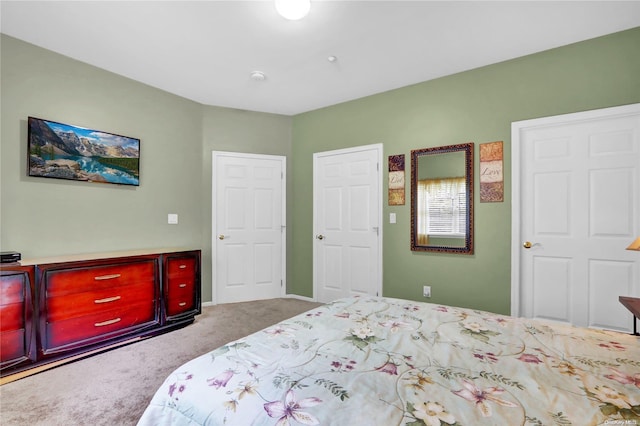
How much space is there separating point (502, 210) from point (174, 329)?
11.9 feet

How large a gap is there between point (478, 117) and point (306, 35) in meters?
1.96

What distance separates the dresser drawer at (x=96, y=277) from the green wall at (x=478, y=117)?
8.71 feet

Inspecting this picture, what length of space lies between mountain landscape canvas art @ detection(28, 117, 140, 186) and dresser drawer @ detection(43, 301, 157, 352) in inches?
52.9

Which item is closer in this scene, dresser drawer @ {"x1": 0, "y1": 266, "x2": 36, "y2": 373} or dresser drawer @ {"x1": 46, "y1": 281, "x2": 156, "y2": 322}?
dresser drawer @ {"x1": 0, "y1": 266, "x2": 36, "y2": 373}

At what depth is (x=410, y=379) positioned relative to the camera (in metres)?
1.00

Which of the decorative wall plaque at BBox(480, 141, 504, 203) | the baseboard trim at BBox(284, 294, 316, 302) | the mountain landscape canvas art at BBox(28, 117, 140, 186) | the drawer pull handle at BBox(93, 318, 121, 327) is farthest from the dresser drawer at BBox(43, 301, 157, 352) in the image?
the decorative wall plaque at BBox(480, 141, 504, 203)

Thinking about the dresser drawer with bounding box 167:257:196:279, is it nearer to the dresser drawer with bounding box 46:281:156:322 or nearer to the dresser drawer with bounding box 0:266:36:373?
the dresser drawer with bounding box 46:281:156:322

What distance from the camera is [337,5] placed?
7.29 ft

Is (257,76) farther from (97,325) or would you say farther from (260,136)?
(97,325)

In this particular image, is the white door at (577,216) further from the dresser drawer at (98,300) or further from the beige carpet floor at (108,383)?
the dresser drawer at (98,300)

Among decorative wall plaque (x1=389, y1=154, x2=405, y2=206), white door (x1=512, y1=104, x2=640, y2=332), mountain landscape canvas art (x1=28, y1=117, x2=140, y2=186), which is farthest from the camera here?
decorative wall plaque (x1=389, y1=154, x2=405, y2=206)

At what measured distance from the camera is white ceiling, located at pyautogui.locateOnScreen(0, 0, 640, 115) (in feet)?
7.45

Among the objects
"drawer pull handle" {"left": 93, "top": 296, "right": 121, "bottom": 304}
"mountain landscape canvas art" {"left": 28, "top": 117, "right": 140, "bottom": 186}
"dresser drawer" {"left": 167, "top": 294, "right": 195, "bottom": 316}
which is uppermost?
"mountain landscape canvas art" {"left": 28, "top": 117, "right": 140, "bottom": 186}

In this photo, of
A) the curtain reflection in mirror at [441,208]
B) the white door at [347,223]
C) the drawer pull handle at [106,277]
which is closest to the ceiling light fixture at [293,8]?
the white door at [347,223]
